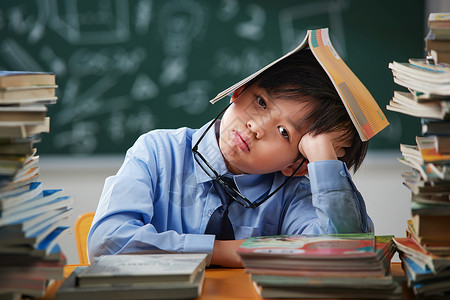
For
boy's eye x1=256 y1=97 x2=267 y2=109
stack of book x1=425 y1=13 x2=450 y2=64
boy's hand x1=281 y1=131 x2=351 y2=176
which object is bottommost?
boy's hand x1=281 y1=131 x2=351 y2=176

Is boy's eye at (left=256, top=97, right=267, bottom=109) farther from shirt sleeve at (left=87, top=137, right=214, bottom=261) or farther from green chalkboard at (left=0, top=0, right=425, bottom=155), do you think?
green chalkboard at (left=0, top=0, right=425, bottom=155)

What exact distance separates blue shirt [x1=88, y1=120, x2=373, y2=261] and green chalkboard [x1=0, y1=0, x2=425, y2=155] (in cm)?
155

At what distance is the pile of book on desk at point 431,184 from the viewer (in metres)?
0.96

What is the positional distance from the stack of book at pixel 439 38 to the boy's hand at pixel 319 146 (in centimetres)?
39

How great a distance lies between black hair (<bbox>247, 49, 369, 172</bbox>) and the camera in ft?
4.44

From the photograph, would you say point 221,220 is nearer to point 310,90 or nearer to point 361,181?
point 310,90

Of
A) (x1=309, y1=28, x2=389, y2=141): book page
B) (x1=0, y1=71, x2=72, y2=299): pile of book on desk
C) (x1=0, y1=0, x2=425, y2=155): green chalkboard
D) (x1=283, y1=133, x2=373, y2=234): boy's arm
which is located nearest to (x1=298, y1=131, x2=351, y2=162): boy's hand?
(x1=283, y1=133, x2=373, y2=234): boy's arm

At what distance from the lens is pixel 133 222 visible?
1261 mm

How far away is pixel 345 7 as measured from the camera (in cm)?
311

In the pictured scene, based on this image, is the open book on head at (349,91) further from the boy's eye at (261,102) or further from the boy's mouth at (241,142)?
the boy's mouth at (241,142)

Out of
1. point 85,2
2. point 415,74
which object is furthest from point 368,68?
point 415,74

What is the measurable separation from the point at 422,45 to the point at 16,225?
278 cm

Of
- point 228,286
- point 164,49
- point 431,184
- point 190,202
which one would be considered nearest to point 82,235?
point 190,202

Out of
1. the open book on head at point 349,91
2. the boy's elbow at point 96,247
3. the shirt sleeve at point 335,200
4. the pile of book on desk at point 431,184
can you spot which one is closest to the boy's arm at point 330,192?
the shirt sleeve at point 335,200
